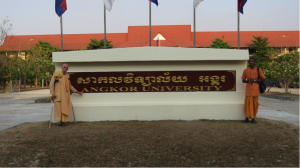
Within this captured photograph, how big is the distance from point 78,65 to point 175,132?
3248 mm

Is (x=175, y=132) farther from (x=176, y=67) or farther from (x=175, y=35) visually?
(x=175, y=35)

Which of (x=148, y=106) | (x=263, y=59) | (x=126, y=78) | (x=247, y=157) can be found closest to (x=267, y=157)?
(x=247, y=157)


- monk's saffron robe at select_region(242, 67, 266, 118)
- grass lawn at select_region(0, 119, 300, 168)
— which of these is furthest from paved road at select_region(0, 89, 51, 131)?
monk's saffron robe at select_region(242, 67, 266, 118)

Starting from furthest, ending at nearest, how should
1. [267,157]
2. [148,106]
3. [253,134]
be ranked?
[148,106] → [253,134] → [267,157]

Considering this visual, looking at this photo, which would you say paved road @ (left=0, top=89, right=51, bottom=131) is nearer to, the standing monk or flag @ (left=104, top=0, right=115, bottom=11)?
the standing monk

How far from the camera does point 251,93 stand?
23.9 feet

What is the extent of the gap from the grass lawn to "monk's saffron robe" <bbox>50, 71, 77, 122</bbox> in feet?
1.01

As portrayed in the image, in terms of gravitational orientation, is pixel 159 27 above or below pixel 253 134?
above

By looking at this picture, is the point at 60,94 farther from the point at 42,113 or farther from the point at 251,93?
the point at 251,93

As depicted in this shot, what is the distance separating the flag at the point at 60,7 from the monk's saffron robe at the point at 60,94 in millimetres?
2661

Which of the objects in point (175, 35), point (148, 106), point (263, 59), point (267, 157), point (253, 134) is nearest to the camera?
point (267, 157)

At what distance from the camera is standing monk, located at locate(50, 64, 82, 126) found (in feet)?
→ 23.6

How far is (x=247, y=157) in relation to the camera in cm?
464

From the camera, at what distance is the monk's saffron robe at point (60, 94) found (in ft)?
23.6
